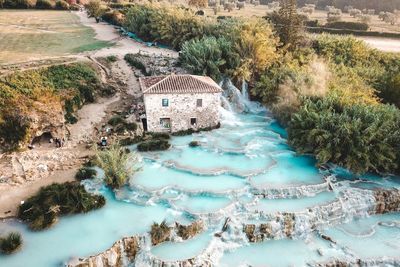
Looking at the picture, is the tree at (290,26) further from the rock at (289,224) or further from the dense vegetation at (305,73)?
the rock at (289,224)

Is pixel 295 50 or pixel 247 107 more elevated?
pixel 295 50

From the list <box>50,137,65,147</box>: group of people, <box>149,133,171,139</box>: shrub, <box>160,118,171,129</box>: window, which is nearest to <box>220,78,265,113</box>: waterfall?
<box>160,118,171,129</box>: window

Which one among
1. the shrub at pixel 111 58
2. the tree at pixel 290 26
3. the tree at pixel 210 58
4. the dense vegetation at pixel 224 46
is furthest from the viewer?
the tree at pixel 290 26

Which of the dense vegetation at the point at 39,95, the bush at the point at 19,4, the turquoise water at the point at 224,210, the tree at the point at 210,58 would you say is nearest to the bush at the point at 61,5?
the bush at the point at 19,4

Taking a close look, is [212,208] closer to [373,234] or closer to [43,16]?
[373,234]

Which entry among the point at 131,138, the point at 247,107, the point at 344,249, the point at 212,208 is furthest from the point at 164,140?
the point at 344,249

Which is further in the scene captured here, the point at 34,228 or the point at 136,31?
the point at 136,31
